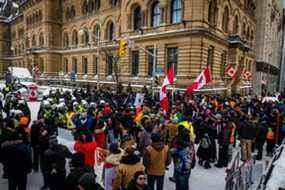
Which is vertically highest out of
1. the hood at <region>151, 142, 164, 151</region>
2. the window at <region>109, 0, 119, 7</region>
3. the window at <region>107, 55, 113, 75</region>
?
the window at <region>109, 0, 119, 7</region>

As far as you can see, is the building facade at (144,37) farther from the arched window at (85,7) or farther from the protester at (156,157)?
the protester at (156,157)

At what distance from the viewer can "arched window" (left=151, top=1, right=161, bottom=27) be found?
27219 millimetres

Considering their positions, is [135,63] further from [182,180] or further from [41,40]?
[41,40]

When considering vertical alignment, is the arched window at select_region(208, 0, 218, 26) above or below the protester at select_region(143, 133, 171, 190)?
above

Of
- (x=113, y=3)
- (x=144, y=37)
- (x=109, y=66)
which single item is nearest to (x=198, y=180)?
(x=144, y=37)

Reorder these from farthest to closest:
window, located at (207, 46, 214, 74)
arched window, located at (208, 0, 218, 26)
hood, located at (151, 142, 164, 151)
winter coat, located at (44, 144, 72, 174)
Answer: window, located at (207, 46, 214, 74)
arched window, located at (208, 0, 218, 26)
hood, located at (151, 142, 164, 151)
winter coat, located at (44, 144, 72, 174)

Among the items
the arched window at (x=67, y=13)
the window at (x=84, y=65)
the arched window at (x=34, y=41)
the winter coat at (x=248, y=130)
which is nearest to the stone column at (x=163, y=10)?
the window at (x=84, y=65)

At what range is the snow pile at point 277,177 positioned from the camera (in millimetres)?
4961

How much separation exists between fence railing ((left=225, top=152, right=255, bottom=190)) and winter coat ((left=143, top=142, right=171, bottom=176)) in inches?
52.3

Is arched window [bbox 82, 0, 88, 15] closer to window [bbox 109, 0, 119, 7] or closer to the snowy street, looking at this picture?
window [bbox 109, 0, 119, 7]

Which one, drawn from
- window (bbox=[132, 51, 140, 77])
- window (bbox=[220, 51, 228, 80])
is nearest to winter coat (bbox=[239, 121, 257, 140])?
window (bbox=[132, 51, 140, 77])

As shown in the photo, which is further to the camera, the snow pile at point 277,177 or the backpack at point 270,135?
the backpack at point 270,135

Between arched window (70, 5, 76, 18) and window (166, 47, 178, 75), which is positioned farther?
arched window (70, 5, 76, 18)

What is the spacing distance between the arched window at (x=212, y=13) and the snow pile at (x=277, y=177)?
22.1 metres
